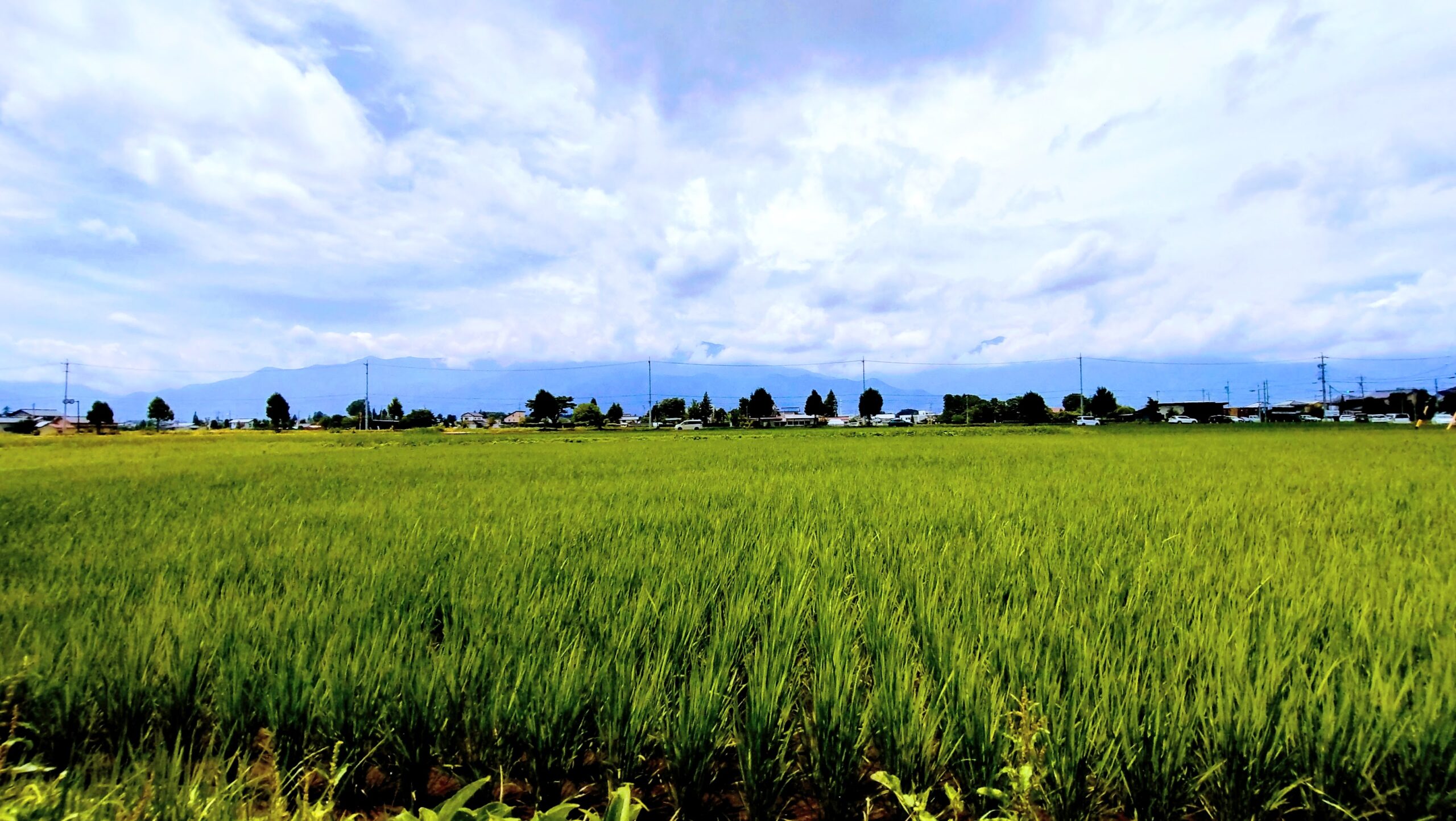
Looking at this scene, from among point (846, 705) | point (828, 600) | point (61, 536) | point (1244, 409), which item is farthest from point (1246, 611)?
point (1244, 409)

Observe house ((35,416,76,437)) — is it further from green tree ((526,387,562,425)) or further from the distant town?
green tree ((526,387,562,425))

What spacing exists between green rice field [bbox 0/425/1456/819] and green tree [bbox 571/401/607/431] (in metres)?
69.9

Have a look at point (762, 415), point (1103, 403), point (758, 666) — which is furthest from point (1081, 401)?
point (758, 666)

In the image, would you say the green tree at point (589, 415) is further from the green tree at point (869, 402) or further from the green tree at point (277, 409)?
the green tree at point (869, 402)

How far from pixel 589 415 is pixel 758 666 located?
76682 mm

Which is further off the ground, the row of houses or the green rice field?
the row of houses

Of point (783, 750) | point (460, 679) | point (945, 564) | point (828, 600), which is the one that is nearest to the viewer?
point (783, 750)

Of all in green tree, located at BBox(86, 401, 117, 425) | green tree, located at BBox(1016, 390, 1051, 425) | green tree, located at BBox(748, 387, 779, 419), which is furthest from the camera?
green tree, located at BBox(748, 387, 779, 419)

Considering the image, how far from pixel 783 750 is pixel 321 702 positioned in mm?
1267

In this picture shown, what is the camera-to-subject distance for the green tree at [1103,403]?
79125 millimetres

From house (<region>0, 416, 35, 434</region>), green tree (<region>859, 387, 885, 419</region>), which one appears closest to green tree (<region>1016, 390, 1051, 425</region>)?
green tree (<region>859, 387, 885, 419</region>)

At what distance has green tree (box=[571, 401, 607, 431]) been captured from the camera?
73.8 meters

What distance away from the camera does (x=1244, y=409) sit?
94750mm

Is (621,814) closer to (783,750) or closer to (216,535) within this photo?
(783,750)
